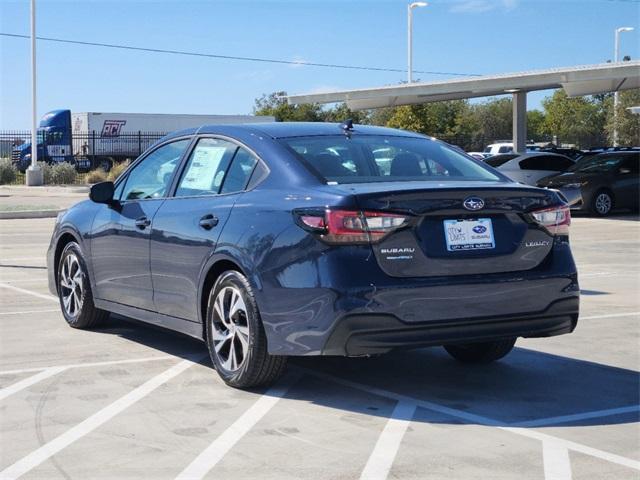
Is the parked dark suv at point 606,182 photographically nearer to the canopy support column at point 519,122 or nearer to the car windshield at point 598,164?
the car windshield at point 598,164

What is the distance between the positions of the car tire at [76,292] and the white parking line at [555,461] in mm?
4254

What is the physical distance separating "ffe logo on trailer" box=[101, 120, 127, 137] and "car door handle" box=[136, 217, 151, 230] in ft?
155

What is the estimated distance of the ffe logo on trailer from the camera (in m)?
53.7

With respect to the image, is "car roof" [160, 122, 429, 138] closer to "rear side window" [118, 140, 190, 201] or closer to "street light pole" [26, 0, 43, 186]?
"rear side window" [118, 140, 190, 201]

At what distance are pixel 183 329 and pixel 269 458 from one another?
82.1 inches

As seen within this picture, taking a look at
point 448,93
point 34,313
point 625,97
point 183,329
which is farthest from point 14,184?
point 625,97

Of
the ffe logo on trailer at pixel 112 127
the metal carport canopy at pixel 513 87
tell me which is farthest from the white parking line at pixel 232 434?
the ffe logo on trailer at pixel 112 127

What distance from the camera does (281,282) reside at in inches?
228

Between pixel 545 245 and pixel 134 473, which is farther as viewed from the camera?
pixel 545 245

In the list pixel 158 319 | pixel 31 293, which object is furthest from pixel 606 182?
pixel 158 319

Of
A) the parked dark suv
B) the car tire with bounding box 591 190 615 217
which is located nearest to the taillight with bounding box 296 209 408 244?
the parked dark suv

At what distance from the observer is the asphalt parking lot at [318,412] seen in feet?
15.8

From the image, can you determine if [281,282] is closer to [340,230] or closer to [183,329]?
Answer: [340,230]

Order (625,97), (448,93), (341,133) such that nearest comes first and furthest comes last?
(341,133)
(448,93)
(625,97)
